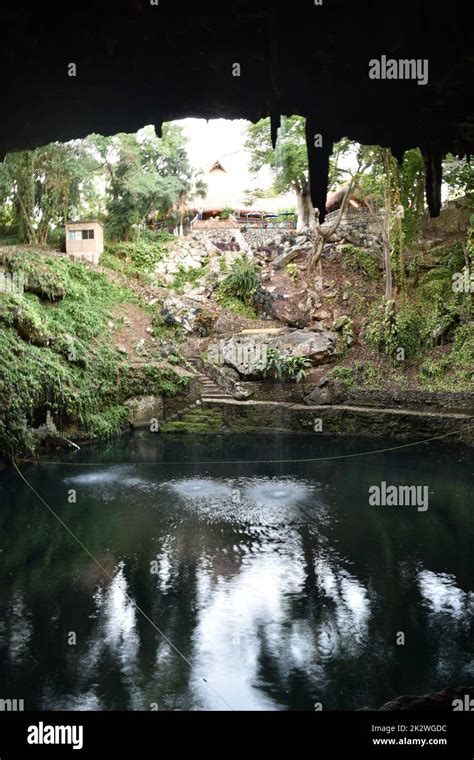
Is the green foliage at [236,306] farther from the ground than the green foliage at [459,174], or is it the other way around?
the green foliage at [459,174]

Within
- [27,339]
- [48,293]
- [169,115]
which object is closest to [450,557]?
[169,115]

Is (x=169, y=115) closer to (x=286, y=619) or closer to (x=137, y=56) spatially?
(x=137, y=56)

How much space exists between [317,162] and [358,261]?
20.9 metres

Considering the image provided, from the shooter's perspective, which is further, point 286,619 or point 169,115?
point 286,619

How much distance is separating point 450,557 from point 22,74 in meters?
8.70

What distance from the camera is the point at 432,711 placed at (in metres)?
4.40

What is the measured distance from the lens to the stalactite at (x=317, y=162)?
6.75m

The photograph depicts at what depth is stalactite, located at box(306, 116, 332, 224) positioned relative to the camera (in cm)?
675

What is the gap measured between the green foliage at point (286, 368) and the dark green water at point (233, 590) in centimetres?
660

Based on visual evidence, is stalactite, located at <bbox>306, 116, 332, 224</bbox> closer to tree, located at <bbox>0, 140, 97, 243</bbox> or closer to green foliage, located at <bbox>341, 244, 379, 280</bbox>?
tree, located at <bbox>0, 140, 97, 243</bbox>

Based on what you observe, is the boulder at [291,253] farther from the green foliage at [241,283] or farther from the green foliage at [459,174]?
the green foliage at [459,174]

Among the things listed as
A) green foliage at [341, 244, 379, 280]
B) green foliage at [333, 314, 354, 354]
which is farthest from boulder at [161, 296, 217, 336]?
green foliage at [341, 244, 379, 280]

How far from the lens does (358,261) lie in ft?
89.2

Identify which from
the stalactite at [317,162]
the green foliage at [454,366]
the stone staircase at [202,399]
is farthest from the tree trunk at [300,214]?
the stalactite at [317,162]
